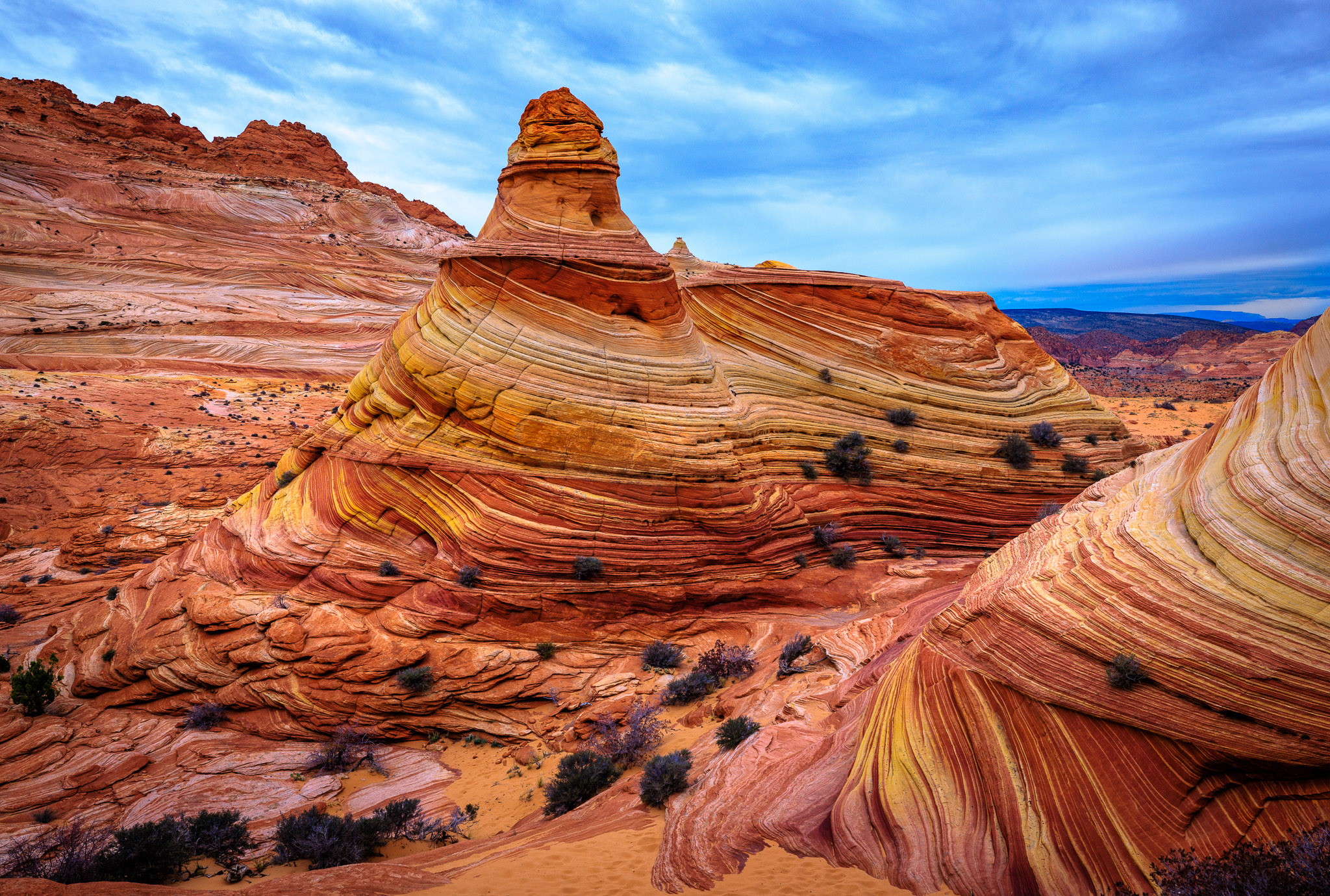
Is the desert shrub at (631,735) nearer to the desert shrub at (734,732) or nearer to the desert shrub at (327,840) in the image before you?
the desert shrub at (734,732)

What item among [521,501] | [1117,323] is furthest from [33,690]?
[1117,323]

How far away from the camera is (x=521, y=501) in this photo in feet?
45.4

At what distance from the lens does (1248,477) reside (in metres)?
6.63

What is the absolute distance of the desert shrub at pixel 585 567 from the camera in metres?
13.6

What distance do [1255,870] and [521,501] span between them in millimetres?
12069

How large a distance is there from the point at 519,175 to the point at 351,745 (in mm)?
13802

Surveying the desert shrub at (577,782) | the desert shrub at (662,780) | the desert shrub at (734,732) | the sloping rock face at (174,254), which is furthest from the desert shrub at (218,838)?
the sloping rock face at (174,254)

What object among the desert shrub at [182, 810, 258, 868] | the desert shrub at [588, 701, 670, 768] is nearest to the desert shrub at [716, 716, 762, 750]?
the desert shrub at [588, 701, 670, 768]

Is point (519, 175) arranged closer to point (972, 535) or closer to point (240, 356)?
point (972, 535)

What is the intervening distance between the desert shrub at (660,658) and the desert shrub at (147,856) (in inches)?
304

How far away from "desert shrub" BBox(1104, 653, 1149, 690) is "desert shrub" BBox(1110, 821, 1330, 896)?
4.56ft

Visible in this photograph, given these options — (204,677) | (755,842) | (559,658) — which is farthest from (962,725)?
(204,677)

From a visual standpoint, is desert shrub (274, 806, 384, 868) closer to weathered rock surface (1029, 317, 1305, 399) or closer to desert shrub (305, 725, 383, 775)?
desert shrub (305, 725, 383, 775)

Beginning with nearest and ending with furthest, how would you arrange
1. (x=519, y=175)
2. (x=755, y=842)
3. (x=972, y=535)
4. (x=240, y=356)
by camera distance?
(x=755, y=842) < (x=519, y=175) < (x=972, y=535) < (x=240, y=356)
